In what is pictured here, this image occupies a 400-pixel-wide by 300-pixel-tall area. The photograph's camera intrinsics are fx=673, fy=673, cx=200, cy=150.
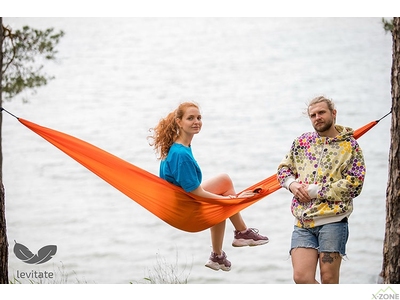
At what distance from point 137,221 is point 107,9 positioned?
19.3ft

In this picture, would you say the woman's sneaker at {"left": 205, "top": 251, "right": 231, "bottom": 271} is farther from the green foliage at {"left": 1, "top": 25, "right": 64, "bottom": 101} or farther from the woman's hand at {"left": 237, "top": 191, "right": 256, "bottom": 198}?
the green foliage at {"left": 1, "top": 25, "right": 64, "bottom": 101}

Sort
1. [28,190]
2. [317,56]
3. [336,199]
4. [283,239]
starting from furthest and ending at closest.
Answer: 1. [317,56]
2. [28,190]
3. [283,239]
4. [336,199]

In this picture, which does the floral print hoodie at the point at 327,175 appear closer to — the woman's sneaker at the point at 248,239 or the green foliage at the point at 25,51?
the woman's sneaker at the point at 248,239

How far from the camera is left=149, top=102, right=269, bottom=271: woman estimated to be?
10.8ft

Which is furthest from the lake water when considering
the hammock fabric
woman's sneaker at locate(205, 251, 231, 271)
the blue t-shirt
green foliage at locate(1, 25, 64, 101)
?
the blue t-shirt

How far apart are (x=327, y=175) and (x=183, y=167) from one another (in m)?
0.70

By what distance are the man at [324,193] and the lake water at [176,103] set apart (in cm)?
553

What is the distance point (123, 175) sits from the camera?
348cm

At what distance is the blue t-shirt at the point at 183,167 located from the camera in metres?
3.29

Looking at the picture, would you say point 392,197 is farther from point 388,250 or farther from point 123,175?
point 123,175

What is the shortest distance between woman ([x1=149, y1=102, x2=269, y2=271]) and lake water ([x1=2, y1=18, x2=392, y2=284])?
5074 millimetres

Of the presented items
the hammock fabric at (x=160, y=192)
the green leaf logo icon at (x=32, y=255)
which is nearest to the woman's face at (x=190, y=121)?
the hammock fabric at (x=160, y=192)

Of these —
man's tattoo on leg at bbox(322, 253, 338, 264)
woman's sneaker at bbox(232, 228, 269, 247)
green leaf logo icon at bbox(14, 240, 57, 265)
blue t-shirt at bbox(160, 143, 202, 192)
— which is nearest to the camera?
man's tattoo on leg at bbox(322, 253, 338, 264)

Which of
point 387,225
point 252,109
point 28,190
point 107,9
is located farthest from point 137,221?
point 387,225
